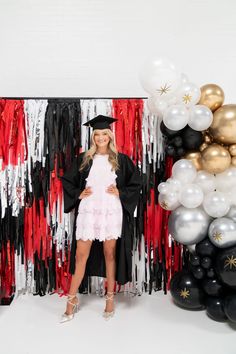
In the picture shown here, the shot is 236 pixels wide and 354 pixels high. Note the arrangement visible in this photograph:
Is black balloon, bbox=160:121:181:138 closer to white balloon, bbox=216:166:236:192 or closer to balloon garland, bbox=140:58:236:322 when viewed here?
balloon garland, bbox=140:58:236:322

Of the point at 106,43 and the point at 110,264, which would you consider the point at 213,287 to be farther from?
the point at 106,43

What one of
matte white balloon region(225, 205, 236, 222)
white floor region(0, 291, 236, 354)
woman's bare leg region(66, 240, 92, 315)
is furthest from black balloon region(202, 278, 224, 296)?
woman's bare leg region(66, 240, 92, 315)

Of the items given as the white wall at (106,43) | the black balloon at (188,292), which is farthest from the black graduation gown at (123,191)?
the white wall at (106,43)

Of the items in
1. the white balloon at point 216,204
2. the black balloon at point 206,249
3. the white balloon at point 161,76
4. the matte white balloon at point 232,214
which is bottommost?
the black balloon at point 206,249

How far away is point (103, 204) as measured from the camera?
3.08 meters

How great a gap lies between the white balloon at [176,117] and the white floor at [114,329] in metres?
1.53

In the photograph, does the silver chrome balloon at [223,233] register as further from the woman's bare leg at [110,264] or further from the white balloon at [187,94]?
the white balloon at [187,94]

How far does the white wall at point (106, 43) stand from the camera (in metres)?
3.79

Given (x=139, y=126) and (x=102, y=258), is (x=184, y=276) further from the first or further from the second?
(x=139, y=126)

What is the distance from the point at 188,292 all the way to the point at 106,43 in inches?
96.2

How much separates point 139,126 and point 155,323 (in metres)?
1.65

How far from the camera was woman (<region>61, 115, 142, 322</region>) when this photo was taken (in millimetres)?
3078

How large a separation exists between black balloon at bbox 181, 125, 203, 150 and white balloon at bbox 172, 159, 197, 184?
0.47 ft

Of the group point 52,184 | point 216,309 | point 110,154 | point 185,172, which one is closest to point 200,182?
point 185,172
